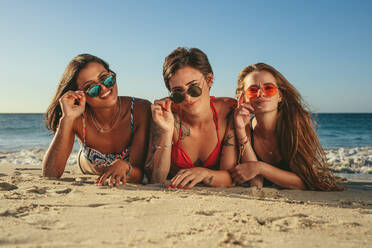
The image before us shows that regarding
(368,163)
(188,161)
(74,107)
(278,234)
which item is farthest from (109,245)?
(368,163)

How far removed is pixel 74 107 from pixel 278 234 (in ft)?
9.61

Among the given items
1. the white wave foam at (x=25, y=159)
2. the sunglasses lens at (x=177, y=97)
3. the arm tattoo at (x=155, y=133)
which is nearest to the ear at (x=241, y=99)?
the sunglasses lens at (x=177, y=97)

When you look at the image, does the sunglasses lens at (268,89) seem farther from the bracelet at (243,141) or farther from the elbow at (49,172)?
the elbow at (49,172)

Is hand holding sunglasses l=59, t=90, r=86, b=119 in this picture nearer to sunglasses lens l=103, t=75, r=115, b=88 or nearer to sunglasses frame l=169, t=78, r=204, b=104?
sunglasses lens l=103, t=75, r=115, b=88

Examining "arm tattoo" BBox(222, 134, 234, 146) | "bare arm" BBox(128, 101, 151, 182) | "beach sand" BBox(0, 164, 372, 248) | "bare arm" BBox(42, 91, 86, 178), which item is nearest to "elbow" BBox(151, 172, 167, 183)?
"bare arm" BBox(128, 101, 151, 182)

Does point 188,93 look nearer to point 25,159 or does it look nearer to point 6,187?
point 6,187

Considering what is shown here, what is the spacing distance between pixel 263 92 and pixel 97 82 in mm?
2015

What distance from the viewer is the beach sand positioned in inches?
69.2

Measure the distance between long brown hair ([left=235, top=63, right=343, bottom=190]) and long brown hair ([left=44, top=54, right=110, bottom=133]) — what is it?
1.98m

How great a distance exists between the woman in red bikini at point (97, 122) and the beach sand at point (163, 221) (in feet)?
2.84

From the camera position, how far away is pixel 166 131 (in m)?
3.70

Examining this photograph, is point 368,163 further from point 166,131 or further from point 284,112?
point 166,131

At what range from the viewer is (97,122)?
163 inches

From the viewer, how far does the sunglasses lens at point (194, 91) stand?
353 centimetres
